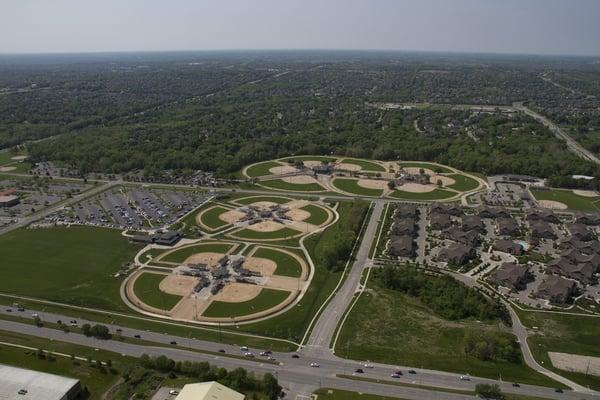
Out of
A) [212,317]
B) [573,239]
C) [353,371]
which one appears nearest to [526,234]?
[573,239]

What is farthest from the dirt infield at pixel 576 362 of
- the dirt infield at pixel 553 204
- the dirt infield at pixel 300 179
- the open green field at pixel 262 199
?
the dirt infield at pixel 300 179

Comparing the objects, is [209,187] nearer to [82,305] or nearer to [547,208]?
[82,305]

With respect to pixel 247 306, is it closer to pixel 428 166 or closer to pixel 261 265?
pixel 261 265

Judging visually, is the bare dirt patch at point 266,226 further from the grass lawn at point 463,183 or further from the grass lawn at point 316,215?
the grass lawn at point 463,183

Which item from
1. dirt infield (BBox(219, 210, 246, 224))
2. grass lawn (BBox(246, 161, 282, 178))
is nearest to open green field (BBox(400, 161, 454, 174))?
grass lawn (BBox(246, 161, 282, 178))

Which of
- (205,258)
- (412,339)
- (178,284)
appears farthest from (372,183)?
(412,339)
